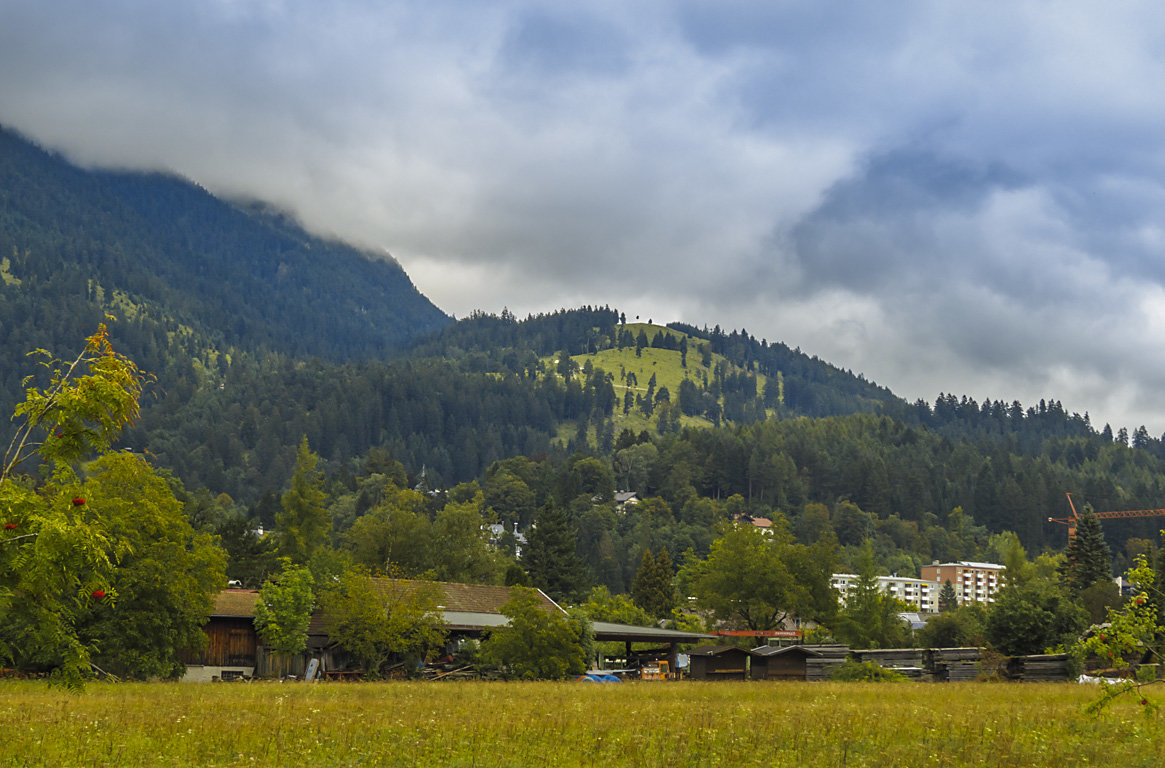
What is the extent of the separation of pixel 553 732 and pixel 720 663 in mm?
31451

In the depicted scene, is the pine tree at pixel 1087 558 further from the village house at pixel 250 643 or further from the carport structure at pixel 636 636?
the village house at pixel 250 643

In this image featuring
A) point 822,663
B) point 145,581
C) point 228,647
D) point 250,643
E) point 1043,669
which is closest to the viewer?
point 145,581

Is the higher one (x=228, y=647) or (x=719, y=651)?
(x=719, y=651)

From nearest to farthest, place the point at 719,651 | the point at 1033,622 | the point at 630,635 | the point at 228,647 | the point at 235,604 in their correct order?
the point at 719,651 → the point at 228,647 → the point at 235,604 → the point at 1033,622 → the point at 630,635

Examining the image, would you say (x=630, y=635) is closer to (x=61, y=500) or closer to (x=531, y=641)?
(x=531, y=641)

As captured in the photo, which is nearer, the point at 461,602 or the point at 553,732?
the point at 553,732

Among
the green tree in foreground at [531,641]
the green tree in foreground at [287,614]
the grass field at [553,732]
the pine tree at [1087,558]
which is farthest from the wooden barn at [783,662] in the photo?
the pine tree at [1087,558]

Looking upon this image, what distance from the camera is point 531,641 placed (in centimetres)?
4556

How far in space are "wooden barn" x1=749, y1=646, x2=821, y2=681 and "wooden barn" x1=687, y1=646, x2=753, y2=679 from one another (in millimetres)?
1204

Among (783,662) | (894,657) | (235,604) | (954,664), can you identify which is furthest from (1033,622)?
(235,604)

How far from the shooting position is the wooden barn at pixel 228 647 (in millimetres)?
51312

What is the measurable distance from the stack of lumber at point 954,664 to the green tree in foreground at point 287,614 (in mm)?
30295

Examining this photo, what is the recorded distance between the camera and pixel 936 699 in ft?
105

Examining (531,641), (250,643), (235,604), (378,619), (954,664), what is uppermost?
(235,604)
